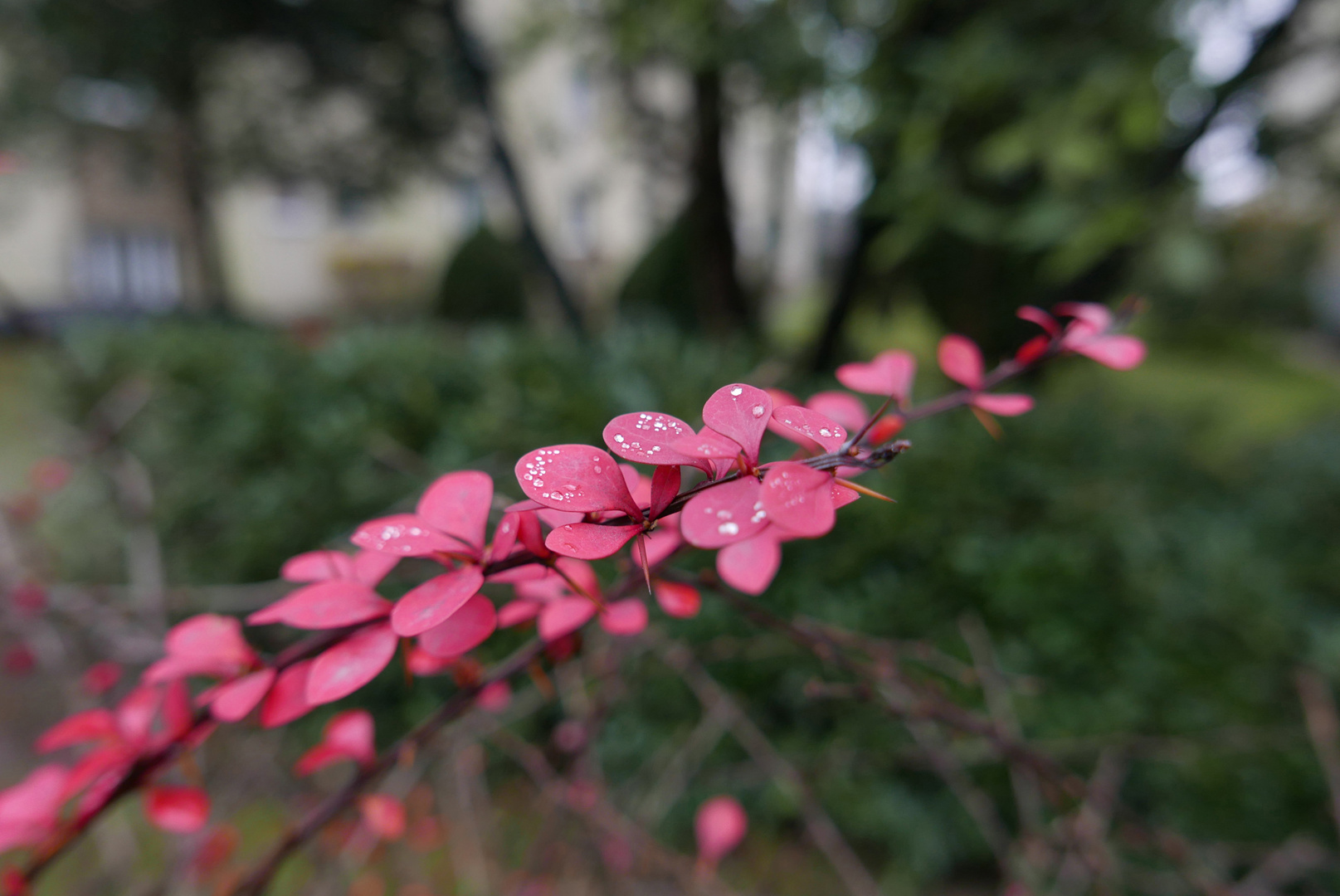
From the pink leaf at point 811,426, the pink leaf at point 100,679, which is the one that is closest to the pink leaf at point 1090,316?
the pink leaf at point 811,426

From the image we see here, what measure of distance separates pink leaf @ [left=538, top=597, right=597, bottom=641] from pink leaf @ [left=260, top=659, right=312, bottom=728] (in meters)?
0.17

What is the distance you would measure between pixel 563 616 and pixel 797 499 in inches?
11.1

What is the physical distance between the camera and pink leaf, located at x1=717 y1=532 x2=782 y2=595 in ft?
1.20

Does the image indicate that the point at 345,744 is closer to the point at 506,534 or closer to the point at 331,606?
the point at 331,606

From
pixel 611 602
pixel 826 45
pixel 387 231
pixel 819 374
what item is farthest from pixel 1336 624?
pixel 387 231

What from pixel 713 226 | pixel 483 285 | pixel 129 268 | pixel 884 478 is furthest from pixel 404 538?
pixel 129 268

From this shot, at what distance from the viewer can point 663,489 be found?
14.4 inches

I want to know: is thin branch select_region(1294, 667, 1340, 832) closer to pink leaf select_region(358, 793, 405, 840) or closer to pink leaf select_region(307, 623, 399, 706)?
pink leaf select_region(358, 793, 405, 840)

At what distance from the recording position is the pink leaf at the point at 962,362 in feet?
2.04

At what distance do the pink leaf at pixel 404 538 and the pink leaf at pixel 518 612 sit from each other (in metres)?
0.16

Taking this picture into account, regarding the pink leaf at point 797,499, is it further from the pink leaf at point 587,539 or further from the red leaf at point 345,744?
the red leaf at point 345,744

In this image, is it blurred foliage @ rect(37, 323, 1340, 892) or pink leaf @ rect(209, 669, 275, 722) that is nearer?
pink leaf @ rect(209, 669, 275, 722)

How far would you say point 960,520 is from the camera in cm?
206

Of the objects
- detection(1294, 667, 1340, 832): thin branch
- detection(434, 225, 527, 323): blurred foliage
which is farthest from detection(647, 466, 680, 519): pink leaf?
detection(434, 225, 527, 323): blurred foliage
